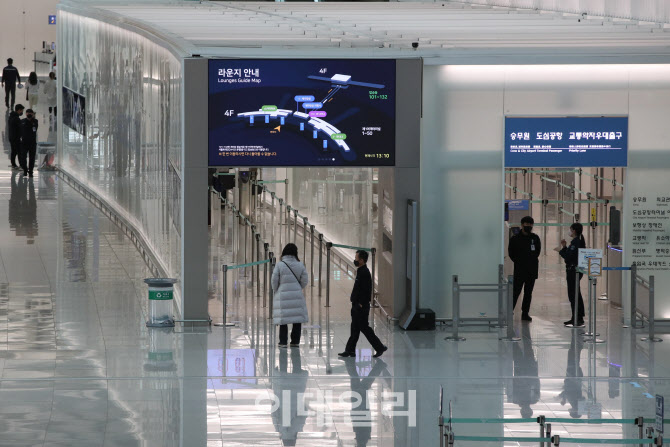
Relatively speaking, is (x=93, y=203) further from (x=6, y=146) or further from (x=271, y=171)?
(x=6, y=146)

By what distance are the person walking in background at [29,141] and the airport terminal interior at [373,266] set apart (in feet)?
25.0

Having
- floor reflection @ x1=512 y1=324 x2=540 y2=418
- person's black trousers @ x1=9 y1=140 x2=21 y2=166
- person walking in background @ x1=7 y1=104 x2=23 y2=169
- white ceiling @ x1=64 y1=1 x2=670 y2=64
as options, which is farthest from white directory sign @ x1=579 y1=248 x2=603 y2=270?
person's black trousers @ x1=9 y1=140 x2=21 y2=166

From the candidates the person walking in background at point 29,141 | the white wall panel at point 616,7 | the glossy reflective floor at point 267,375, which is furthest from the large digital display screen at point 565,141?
the person walking in background at point 29,141

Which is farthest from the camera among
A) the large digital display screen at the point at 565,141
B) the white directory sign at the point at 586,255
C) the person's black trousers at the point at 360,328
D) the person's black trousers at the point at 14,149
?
the person's black trousers at the point at 14,149

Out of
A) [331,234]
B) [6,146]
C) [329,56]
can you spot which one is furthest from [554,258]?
[6,146]

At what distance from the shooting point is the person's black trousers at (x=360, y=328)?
11922mm

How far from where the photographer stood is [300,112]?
1348 cm

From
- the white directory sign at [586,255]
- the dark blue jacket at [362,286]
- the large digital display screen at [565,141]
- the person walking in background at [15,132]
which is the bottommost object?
the dark blue jacket at [362,286]

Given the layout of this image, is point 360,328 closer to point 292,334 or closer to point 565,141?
point 292,334

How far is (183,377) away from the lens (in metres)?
11.1

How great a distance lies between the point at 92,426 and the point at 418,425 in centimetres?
252

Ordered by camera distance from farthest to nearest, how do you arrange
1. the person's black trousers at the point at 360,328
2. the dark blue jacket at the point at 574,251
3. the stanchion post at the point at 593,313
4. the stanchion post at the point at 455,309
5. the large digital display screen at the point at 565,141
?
the dark blue jacket at the point at 574,251
the large digital display screen at the point at 565,141
the stanchion post at the point at 455,309
the stanchion post at the point at 593,313
the person's black trousers at the point at 360,328

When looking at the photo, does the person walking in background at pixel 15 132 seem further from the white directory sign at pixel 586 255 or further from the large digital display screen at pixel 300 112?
the white directory sign at pixel 586 255

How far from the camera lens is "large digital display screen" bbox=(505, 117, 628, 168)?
13859mm
